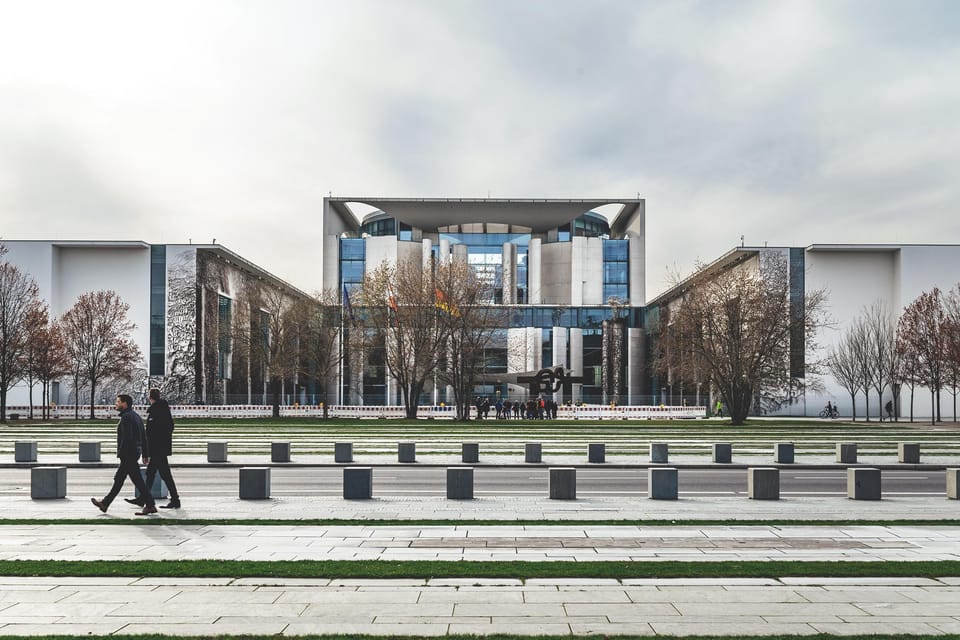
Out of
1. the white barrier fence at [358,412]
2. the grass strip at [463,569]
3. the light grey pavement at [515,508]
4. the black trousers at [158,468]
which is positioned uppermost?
the black trousers at [158,468]

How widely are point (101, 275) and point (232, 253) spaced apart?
11690mm

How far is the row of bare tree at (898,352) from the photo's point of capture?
61.8m

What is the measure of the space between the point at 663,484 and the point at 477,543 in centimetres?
617

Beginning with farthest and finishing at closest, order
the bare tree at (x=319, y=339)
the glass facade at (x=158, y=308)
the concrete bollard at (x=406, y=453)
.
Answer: the glass facade at (x=158, y=308), the bare tree at (x=319, y=339), the concrete bollard at (x=406, y=453)

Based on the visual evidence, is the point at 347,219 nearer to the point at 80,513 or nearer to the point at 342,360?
the point at 342,360

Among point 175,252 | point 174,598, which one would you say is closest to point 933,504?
point 174,598

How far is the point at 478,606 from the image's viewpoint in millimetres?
8453

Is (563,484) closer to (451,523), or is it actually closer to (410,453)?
(451,523)

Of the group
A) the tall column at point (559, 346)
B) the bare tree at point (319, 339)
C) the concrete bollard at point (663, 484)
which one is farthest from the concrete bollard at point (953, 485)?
the tall column at point (559, 346)

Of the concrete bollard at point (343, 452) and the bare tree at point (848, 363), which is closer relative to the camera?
the concrete bollard at point (343, 452)

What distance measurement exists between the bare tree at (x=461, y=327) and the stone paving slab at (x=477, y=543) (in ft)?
147

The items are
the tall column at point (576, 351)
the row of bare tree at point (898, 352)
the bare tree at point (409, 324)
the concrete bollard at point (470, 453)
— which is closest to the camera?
the concrete bollard at point (470, 453)

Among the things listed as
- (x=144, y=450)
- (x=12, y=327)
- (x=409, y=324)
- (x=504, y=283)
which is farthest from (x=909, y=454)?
(x=504, y=283)

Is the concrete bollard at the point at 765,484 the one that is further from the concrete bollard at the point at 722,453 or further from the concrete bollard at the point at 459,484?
the concrete bollard at the point at 722,453
